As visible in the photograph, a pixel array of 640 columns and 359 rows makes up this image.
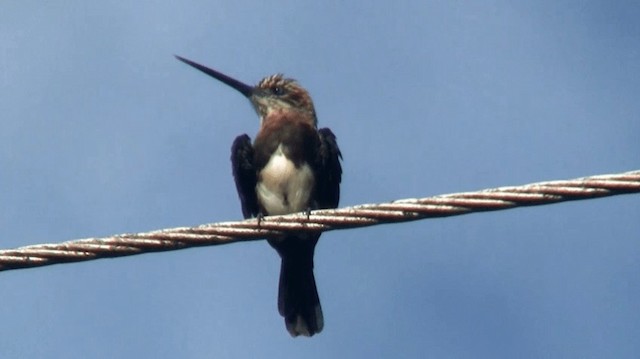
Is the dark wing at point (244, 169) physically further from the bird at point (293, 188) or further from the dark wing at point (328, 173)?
the dark wing at point (328, 173)

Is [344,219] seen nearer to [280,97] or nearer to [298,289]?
[298,289]

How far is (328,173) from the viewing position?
8.59m

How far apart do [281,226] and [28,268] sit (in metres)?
1.17

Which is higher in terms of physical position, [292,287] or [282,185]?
[282,185]

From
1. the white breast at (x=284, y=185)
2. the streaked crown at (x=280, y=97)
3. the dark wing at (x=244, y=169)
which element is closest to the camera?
the white breast at (x=284, y=185)

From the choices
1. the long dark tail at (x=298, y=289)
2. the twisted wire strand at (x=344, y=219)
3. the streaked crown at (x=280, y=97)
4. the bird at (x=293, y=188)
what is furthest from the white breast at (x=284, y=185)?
the twisted wire strand at (x=344, y=219)

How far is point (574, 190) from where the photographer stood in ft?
17.1

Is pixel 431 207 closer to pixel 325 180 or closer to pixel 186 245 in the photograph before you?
pixel 186 245

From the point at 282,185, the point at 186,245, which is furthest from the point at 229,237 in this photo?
the point at 282,185

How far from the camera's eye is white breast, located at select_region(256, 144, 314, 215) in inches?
335

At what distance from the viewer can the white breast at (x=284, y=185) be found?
850 cm

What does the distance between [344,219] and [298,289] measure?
122 inches

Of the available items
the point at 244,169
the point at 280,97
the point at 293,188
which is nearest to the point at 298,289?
the point at 293,188

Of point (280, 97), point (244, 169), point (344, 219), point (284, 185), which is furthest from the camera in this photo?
point (280, 97)
